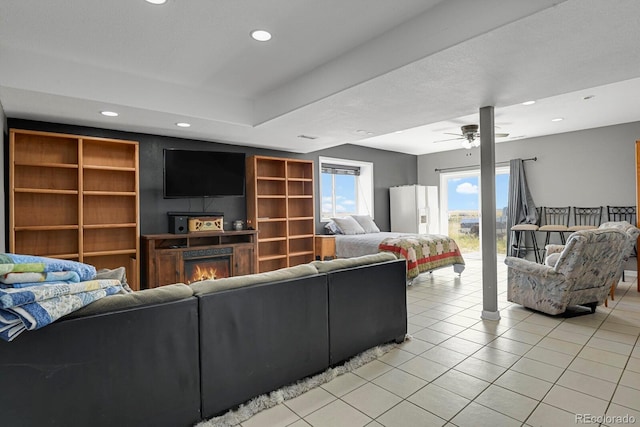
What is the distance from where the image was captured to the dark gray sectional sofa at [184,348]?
1463mm

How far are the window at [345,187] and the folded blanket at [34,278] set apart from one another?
542 cm

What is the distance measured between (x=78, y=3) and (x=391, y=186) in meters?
6.73

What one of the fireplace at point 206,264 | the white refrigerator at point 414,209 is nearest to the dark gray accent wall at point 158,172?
the fireplace at point 206,264

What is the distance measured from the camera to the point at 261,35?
8.66 feet

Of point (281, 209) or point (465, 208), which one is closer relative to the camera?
point (281, 209)

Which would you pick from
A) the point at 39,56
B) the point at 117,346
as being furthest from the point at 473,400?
the point at 39,56

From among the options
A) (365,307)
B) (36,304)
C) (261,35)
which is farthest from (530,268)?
(36,304)

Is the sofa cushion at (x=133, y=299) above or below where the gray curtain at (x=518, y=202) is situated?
below

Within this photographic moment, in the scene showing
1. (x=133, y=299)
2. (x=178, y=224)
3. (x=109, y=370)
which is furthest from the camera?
(x=178, y=224)

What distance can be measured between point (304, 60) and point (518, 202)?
5570 millimetres

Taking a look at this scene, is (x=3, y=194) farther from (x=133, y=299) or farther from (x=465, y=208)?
(x=465, y=208)

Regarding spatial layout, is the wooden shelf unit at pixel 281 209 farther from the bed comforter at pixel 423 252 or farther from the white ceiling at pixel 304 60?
the bed comforter at pixel 423 252

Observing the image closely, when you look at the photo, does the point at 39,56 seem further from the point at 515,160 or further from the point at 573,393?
the point at 515,160

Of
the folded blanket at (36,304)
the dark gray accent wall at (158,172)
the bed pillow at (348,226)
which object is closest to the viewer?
the folded blanket at (36,304)
